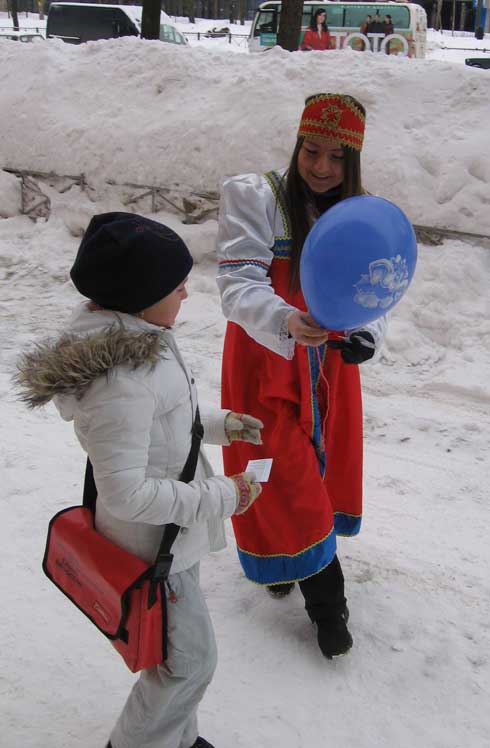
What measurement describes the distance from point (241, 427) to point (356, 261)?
0.57 metres

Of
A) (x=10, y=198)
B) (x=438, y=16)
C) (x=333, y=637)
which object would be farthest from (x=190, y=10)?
(x=333, y=637)

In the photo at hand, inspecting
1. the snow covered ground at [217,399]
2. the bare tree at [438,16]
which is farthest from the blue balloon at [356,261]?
the bare tree at [438,16]

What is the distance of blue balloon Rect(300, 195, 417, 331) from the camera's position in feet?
6.74

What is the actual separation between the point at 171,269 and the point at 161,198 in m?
6.12

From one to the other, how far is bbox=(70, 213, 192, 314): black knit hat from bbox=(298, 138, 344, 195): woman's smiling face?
0.83 m

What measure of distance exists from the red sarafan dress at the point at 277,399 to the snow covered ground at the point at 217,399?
0.42 m

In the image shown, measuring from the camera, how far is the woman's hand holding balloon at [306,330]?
217 cm

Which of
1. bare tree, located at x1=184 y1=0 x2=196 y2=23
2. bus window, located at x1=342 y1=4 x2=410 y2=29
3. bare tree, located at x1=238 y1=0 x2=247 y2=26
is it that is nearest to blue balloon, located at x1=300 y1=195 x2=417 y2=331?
bus window, located at x1=342 y1=4 x2=410 y2=29

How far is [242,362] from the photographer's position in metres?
2.59

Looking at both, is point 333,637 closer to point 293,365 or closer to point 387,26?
point 293,365

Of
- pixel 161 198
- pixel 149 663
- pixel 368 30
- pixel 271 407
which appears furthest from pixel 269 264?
pixel 368 30

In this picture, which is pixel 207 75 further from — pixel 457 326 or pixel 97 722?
pixel 97 722

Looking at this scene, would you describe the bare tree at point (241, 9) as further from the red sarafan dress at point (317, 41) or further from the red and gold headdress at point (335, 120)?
the red and gold headdress at point (335, 120)

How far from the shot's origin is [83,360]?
5.44 ft
